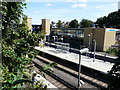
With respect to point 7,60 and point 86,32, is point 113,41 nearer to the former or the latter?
point 86,32

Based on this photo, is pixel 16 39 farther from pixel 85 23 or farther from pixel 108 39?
pixel 85 23

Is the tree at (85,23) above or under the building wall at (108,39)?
above

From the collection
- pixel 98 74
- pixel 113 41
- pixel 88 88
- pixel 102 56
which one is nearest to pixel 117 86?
pixel 88 88

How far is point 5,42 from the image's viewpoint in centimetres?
204

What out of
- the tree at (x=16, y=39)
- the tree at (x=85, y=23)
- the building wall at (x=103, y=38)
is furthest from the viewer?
the tree at (x=85, y=23)

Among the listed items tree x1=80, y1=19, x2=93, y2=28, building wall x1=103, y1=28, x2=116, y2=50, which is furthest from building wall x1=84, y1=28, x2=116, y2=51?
tree x1=80, y1=19, x2=93, y2=28

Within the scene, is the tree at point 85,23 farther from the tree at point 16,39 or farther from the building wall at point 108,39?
the tree at point 16,39

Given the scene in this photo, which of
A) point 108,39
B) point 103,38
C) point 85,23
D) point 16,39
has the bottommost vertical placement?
point 108,39

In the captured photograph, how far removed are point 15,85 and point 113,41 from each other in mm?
20543

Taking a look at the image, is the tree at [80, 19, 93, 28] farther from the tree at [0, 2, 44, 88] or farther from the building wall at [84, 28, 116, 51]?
the tree at [0, 2, 44, 88]

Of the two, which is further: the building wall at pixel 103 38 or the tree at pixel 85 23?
the tree at pixel 85 23

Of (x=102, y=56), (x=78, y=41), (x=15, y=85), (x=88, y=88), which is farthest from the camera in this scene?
(x=78, y=41)

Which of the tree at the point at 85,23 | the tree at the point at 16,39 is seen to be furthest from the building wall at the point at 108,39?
the tree at the point at 85,23

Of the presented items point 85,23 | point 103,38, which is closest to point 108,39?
point 103,38
